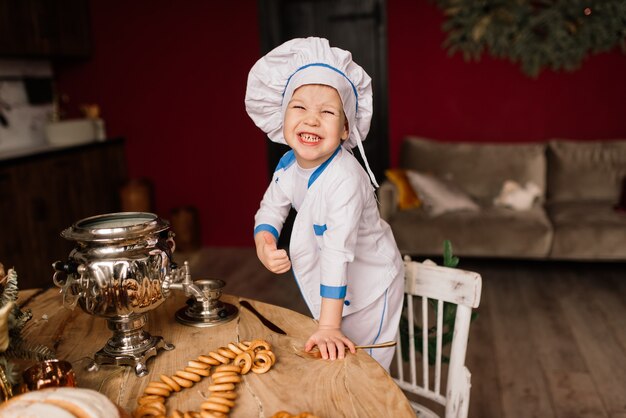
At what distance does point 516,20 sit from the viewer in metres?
4.16

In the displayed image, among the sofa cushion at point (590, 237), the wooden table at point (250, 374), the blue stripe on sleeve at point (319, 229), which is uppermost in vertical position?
the blue stripe on sleeve at point (319, 229)

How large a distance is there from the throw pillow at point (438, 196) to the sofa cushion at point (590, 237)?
1.85 feet

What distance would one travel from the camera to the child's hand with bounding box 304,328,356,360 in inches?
39.6

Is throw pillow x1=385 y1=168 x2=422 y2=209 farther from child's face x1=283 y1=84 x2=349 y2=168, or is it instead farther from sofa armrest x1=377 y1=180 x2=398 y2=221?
child's face x1=283 y1=84 x2=349 y2=168

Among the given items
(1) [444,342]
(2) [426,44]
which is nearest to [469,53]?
(2) [426,44]

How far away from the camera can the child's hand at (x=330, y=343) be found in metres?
1.00

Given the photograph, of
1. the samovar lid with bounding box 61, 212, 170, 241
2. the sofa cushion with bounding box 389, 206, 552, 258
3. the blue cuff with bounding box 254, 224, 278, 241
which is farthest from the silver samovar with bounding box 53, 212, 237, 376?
the sofa cushion with bounding box 389, 206, 552, 258

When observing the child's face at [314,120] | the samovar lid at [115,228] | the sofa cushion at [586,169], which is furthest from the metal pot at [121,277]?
the sofa cushion at [586,169]

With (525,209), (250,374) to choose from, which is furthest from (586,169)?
(250,374)

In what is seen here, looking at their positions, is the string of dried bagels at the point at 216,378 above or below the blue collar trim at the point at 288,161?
below

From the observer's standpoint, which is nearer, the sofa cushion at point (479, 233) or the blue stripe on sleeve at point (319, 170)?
the blue stripe on sleeve at point (319, 170)

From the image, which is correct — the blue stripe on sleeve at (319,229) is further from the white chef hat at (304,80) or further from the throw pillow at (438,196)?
the throw pillow at (438,196)

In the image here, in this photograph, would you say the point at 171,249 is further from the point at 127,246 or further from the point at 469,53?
the point at 469,53

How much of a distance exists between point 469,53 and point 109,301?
3.93 metres
